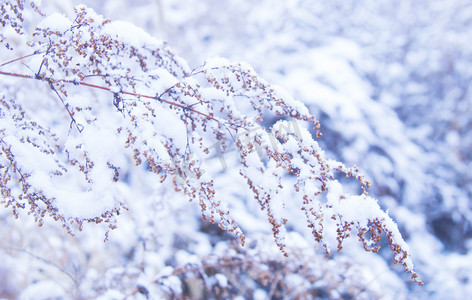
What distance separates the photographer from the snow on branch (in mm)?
1304

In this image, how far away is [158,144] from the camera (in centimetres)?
127

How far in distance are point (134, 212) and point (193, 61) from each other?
10.4 ft

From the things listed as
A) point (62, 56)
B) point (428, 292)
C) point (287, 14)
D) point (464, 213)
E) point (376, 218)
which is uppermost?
point (287, 14)

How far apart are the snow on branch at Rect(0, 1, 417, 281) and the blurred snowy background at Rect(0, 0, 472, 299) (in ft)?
3.02

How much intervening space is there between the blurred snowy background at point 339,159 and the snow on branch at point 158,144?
0.92 metres

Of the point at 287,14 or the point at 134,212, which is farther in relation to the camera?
the point at 287,14

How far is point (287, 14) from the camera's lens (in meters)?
6.86

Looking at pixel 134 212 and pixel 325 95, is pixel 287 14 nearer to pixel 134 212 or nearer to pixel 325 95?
pixel 325 95

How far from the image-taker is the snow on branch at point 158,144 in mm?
1304

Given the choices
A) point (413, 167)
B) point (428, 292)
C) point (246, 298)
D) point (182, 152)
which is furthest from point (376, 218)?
point (413, 167)

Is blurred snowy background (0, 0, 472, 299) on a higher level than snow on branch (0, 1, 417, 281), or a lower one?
higher

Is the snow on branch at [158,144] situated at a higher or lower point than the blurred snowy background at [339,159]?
lower

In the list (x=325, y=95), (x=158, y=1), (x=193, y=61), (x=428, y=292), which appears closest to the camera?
(x=428, y=292)

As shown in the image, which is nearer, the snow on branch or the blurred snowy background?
the snow on branch
